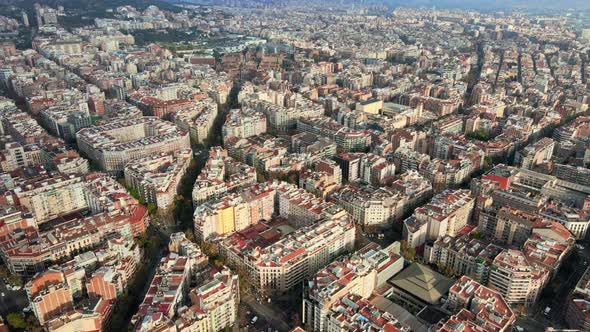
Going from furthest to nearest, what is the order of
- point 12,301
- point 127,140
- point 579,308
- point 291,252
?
point 127,140, point 291,252, point 12,301, point 579,308

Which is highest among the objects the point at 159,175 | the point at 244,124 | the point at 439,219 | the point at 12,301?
the point at 244,124

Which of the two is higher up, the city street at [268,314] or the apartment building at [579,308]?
the apartment building at [579,308]

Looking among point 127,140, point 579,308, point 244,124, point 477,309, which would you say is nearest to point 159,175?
point 127,140

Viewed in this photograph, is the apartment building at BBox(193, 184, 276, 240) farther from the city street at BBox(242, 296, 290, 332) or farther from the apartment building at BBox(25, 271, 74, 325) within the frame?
the apartment building at BBox(25, 271, 74, 325)

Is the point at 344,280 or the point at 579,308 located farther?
the point at 344,280

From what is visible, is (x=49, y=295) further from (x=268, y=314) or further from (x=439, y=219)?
(x=439, y=219)

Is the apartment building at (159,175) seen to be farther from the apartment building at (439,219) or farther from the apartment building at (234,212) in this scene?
the apartment building at (439,219)

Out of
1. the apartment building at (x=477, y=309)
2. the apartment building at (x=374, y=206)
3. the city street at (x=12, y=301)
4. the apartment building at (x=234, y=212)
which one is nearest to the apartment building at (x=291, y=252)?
the apartment building at (x=234, y=212)

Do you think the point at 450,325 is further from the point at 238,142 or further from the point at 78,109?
the point at 78,109

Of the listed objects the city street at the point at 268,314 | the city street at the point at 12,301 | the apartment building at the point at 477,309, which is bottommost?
the city street at the point at 268,314

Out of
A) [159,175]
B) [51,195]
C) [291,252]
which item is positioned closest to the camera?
[291,252]

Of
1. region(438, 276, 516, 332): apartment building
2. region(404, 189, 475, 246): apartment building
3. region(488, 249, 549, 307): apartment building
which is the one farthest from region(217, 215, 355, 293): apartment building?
region(488, 249, 549, 307): apartment building

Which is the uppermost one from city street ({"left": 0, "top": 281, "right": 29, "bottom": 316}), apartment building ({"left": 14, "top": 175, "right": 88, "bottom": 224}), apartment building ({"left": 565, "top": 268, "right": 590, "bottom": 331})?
apartment building ({"left": 14, "top": 175, "right": 88, "bottom": 224})
